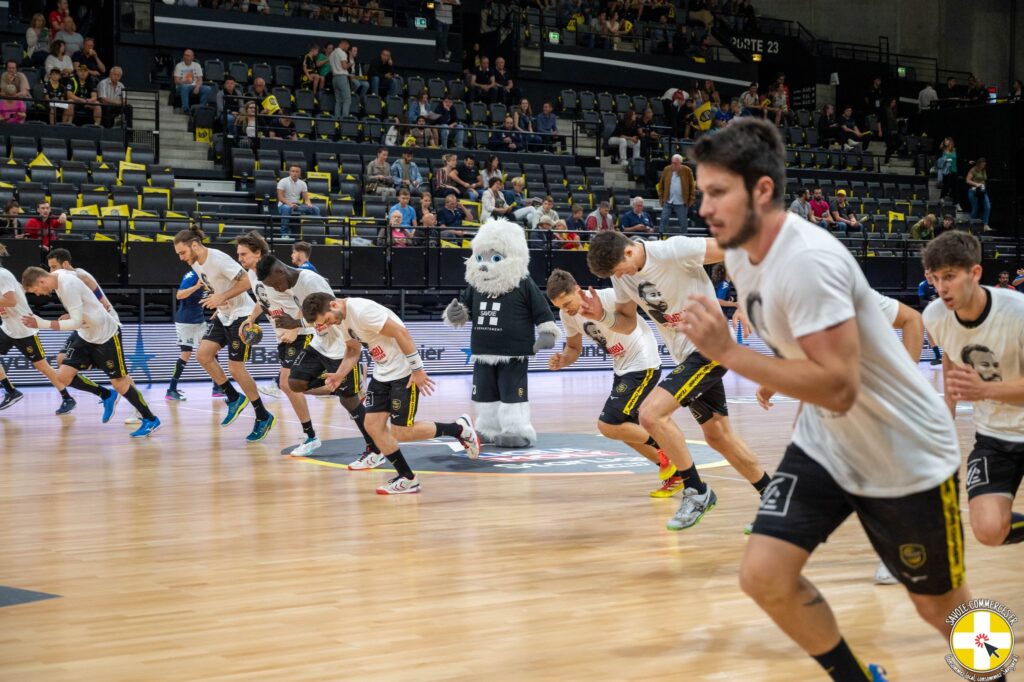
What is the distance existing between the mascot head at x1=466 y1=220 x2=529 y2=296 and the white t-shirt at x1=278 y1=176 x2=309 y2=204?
7756mm

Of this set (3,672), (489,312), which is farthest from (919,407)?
(489,312)

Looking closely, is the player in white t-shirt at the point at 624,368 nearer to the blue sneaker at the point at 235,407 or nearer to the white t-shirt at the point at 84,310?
the blue sneaker at the point at 235,407

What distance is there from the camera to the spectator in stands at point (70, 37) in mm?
19206

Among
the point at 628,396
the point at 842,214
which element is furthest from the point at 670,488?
the point at 842,214

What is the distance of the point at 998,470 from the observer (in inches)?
180

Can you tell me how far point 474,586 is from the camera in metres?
5.15

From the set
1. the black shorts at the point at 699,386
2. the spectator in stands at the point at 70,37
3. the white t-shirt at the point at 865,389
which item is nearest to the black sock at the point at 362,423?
the black shorts at the point at 699,386

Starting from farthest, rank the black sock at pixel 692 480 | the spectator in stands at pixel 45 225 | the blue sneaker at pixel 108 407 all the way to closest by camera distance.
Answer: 1. the spectator in stands at pixel 45 225
2. the blue sneaker at pixel 108 407
3. the black sock at pixel 692 480

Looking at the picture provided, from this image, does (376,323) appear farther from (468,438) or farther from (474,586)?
(474,586)

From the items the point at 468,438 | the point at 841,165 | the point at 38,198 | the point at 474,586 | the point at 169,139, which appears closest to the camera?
the point at 474,586

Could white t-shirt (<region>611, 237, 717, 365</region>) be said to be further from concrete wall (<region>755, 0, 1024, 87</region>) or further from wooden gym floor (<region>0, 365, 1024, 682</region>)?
concrete wall (<region>755, 0, 1024, 87</region>)

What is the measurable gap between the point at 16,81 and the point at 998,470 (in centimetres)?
1668

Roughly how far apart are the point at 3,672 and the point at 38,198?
13084 mm

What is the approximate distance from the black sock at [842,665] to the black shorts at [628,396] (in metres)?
4.43
